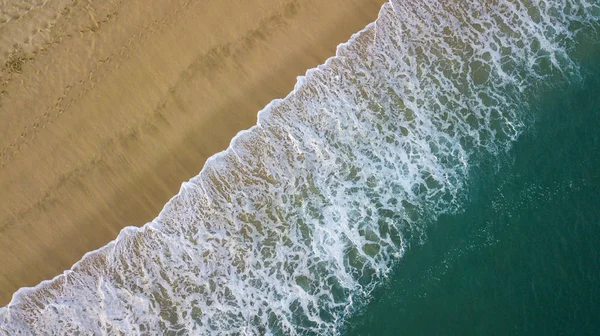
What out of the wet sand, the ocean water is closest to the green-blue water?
the ocean water

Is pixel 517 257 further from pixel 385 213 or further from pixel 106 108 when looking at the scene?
pixel 106 108

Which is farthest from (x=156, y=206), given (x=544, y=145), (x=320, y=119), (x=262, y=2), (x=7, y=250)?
(x=544, y=145)

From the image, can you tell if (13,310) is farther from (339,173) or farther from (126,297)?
(339,173)

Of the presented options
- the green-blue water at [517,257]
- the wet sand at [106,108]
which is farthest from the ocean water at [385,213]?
the wet sand at [106,108]

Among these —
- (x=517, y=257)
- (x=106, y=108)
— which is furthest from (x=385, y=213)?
(x=106, y=108)

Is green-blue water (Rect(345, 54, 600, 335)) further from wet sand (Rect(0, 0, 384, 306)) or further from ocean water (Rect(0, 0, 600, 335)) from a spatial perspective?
wet sand (Rect(0, 0, 384, 306))
